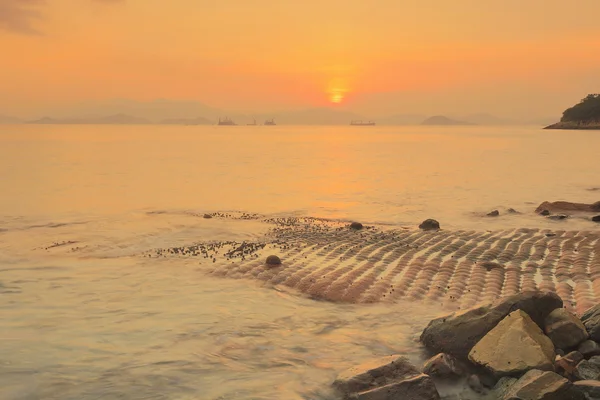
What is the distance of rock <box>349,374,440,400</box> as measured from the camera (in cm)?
670

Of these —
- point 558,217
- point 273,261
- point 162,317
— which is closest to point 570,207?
point 558,217

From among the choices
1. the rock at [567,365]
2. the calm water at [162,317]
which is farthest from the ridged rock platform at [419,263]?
the rock at [567,365]

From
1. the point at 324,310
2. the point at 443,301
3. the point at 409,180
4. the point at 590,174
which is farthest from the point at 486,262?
the point at 590,174

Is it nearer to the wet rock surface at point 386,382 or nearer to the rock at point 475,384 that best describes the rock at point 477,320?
the rock at point 475,384

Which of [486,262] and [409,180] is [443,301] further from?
[409,180]

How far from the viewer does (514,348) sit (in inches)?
283

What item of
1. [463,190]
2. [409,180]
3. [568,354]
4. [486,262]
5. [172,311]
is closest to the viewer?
[568,354]

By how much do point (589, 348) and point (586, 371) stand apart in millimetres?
757

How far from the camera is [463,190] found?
37.2 metres

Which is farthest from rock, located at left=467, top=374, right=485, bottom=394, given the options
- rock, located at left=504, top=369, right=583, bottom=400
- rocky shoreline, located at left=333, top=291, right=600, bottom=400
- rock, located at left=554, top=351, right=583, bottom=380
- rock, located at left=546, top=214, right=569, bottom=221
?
rock, located at left=546, top=214, right=569, bottom=221

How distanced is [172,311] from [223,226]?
11.5 metres

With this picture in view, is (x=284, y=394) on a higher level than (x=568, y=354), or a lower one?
lower

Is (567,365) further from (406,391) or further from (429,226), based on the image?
(429,226)

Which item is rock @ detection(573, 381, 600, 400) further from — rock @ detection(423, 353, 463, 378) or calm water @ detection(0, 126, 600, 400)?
calm water @ detection(0, 126, 600, 400)
